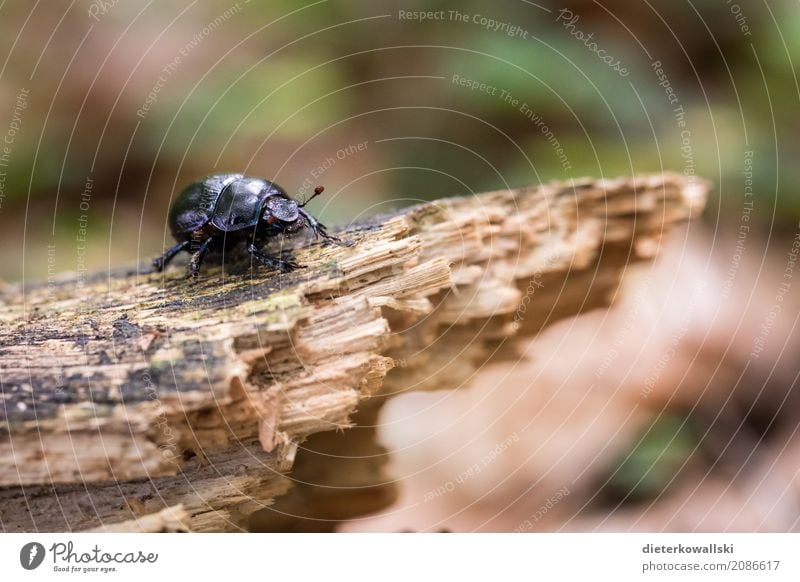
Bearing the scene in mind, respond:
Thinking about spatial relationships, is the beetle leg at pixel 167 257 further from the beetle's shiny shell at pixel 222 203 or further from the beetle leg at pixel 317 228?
the beetle leg at pixel 317 228

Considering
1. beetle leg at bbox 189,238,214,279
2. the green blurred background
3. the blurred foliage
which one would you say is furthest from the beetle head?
the blurred foliage

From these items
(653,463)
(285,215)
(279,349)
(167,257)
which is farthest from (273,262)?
(653,463)

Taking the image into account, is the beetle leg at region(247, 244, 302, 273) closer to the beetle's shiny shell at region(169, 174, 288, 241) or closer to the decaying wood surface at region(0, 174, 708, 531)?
the decaying wood surface at region(0, 174, 708, 531)

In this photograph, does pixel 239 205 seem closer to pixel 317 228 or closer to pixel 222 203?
pixel 222 203

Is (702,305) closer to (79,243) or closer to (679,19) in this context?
(679,19)

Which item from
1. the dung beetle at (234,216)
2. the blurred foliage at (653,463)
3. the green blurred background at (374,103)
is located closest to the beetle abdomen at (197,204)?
the dung beetle at (234,216)

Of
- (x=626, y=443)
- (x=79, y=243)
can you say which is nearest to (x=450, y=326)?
(x=626, y=443)
